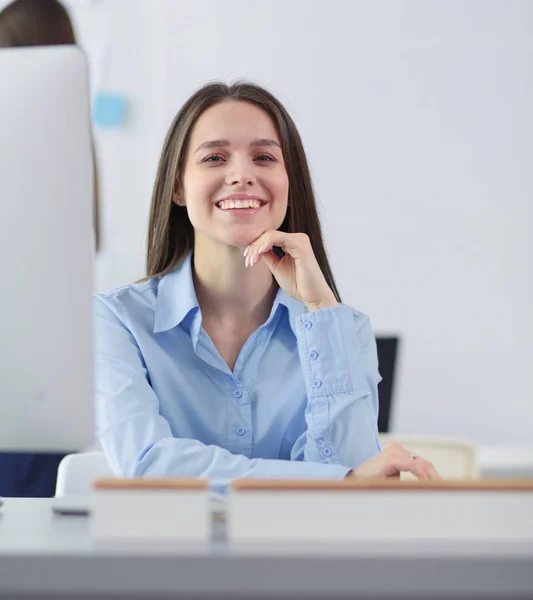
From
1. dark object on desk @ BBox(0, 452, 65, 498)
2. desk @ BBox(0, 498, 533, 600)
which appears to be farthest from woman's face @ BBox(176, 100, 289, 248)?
desk @ BBox(0, 498, 533, 600)

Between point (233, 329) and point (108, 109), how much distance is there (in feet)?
8.66

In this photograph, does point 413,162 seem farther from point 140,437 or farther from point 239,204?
point 140,437

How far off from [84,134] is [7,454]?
3.41ft

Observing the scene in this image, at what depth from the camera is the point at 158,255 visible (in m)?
1.85

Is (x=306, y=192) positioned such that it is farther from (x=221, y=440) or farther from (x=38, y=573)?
(x=38, y=573)

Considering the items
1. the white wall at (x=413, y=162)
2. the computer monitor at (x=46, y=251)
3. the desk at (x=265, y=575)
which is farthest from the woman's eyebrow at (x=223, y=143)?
the white wall at (x=413, y=162)

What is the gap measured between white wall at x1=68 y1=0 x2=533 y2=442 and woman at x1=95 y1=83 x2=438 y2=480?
92.0 inches

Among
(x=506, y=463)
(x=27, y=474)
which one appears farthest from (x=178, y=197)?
(x=506, y=463)

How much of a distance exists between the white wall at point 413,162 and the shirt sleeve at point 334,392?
8.67 feet

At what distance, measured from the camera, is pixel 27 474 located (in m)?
1.75

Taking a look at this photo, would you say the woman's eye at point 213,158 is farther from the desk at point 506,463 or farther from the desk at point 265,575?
the desk at point 506,463

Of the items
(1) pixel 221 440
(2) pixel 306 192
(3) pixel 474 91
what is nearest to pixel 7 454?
(1) pixel 221 440

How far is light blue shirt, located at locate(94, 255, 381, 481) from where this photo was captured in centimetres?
146

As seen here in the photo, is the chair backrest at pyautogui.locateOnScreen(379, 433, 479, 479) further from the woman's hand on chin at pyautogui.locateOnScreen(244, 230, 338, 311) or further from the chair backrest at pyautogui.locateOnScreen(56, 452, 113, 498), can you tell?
the chair backrest at pyautogui.locateOnScreen(56, 452, 113, 498)
